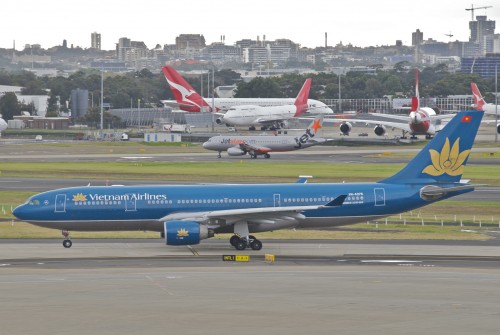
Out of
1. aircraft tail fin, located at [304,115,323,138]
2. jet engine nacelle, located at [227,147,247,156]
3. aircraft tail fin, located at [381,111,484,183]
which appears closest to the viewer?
aircraft tail fin, located at [381,111,484,183]

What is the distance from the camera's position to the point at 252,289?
4244cm

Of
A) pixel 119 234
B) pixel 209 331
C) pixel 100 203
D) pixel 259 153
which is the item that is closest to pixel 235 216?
pixel 100 203

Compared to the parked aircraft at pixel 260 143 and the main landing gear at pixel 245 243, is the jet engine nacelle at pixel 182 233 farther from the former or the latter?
the parked aircraft at pixel 260 143

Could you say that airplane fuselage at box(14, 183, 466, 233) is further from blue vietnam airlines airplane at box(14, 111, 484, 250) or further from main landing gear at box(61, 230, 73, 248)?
main landing gear at box(61, 230, 73, 248)

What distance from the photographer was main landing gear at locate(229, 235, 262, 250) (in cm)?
5453

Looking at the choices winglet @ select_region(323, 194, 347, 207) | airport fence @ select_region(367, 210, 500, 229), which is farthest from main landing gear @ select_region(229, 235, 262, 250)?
airport fence @ select_region(367, 210, 500, 229)

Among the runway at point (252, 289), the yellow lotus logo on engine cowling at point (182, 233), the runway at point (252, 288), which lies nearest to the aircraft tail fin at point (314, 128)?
the runway at point (252, 288)

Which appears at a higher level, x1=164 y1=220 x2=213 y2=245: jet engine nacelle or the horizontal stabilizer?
the horizontal stabilizer

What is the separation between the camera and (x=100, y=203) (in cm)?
5459

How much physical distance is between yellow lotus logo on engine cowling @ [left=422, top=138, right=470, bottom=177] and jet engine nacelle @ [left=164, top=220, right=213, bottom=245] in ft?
41.7

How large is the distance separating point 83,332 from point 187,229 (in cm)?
1958

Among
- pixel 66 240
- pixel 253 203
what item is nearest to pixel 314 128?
pixel 253 203

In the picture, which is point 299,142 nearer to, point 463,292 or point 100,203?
point 100,203

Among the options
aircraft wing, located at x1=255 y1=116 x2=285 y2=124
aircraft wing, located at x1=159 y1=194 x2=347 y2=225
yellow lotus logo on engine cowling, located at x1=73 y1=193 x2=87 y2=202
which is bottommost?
aircraft wing, located at x1=159 y1=194 x2=347 y2=225
